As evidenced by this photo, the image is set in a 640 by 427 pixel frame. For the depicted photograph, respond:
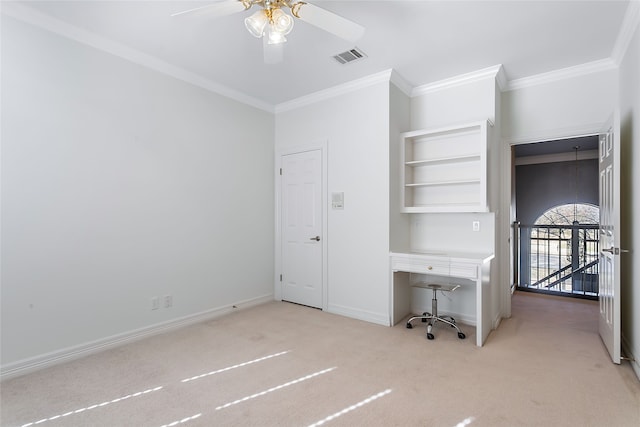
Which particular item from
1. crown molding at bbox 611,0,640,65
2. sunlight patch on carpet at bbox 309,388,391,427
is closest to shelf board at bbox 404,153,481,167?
crown molding at bbox 611,0,640,65

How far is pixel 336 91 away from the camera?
154 inches

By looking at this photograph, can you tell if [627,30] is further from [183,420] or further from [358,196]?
[183,420]

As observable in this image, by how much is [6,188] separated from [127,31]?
1.53 meters

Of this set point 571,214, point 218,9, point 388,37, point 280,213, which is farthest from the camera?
point 571,214

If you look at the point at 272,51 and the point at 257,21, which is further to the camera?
the point at 272,51

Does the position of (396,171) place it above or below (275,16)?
below

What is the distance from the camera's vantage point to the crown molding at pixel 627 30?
7.72 ft

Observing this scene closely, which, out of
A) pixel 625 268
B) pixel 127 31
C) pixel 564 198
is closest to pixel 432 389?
pixel 625 268

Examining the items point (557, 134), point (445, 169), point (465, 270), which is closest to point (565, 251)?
point (557, 134)

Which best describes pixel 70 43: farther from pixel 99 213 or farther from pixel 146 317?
pixel 146 317

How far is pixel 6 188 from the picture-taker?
2.38 meters

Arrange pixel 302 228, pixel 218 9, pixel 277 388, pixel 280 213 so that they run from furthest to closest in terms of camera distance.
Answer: pixel 280 213 < pixel 302 228 < pixel 277 388 < pixel 218 9

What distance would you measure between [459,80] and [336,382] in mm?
3258

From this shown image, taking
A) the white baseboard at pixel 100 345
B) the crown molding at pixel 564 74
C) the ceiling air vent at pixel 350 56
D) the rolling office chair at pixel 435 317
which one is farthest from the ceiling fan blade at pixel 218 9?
the crown molding at pixel 564 74
